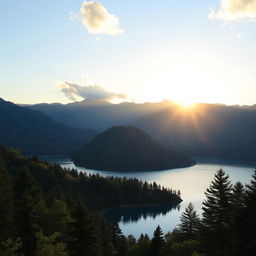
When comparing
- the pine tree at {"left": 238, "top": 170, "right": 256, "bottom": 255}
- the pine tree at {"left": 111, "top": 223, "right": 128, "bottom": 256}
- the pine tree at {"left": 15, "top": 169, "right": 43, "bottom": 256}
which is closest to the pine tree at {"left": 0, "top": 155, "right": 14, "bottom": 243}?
the pine tree at {"left": 15, "top": 169, "right": 43, "bottom": 256}

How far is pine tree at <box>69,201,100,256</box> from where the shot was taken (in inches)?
1526

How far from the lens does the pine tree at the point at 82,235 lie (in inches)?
1526

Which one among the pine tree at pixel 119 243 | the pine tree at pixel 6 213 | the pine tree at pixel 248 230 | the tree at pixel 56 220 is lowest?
the pine tree at pixel 119 243

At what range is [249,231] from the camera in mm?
23234

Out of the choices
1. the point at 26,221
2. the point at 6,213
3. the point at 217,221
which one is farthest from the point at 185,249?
the point at 6,213

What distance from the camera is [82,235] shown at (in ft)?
128

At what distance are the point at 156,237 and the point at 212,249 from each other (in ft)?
92.1

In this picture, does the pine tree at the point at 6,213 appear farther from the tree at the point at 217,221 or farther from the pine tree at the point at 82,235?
the tree at the point at 217,221

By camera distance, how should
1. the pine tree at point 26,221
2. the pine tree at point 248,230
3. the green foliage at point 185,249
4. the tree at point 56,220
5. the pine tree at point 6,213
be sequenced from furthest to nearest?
the green foliage at point 185,249 → the tree at point 56,220 → the pine tree at point 6,213 → the pine tree at point 26,221 → the pine tree at point 248,230

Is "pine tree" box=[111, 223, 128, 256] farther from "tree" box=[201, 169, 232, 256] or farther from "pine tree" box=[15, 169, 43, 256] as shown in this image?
"pine tree" box=[15, 169, 43, 256]

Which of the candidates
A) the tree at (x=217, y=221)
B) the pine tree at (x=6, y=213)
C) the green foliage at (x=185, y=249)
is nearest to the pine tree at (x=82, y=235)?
the pine tree at (x=6, y=213)

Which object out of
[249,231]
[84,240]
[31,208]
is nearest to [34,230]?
[31,208]

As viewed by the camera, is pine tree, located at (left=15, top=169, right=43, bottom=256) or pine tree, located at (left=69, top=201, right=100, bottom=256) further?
pine tree, located at (left=69, top=201, right=100, bottom=256)

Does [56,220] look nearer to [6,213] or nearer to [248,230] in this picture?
[6,213]
